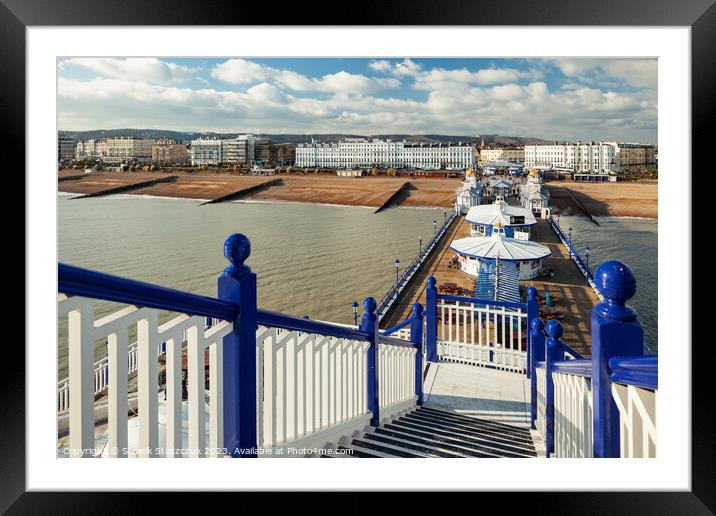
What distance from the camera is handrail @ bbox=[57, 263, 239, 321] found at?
611 mm

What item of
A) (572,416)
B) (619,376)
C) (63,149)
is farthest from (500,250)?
(619,376)

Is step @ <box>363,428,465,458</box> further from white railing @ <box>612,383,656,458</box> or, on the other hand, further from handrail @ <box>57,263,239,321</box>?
handrail @ <box>57,263,239,321</box>

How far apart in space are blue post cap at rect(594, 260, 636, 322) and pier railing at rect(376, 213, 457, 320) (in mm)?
6234

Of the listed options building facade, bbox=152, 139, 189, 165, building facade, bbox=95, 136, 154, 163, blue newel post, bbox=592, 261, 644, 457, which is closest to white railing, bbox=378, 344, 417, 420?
blue newel post, bbox=592, 261, 644, 457

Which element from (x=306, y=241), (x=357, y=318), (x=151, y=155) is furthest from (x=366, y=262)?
(x=151, y=155)

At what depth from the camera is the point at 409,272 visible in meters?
9.53

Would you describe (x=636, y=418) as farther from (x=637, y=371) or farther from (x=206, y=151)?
(x=206, y=151)

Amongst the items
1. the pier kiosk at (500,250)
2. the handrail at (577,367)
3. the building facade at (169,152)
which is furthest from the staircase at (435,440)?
the pier kiosk at (500,250)

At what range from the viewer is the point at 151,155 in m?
4.93

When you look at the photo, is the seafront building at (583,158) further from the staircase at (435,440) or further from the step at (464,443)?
the step at (464,443)

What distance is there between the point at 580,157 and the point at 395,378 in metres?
3.84
